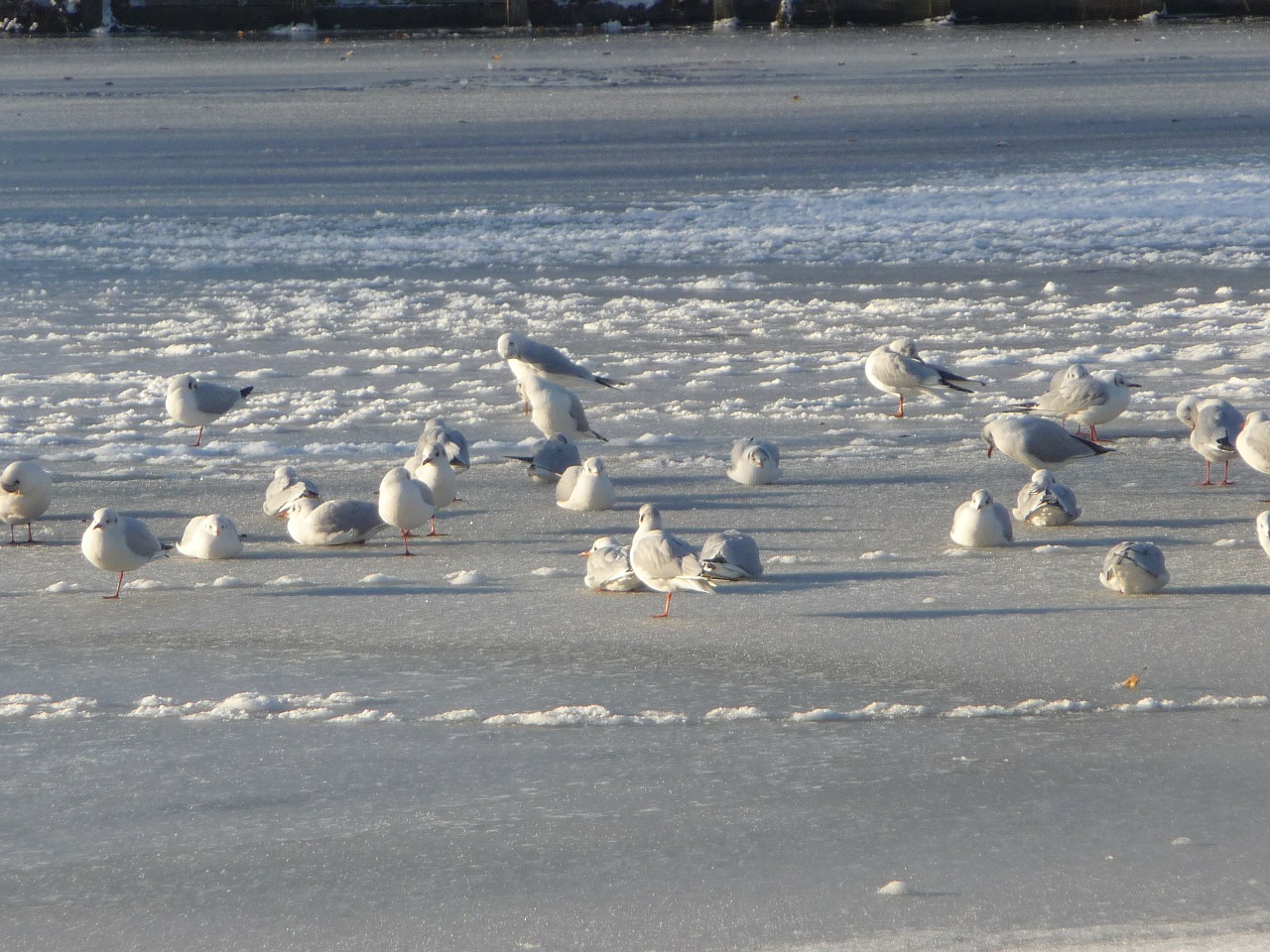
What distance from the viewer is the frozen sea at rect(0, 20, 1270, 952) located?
2.62 metres

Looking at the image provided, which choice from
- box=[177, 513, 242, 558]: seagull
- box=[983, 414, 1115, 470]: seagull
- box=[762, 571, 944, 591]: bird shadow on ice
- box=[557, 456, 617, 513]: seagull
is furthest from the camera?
box=[983, 414, 1115, 470]: seagull

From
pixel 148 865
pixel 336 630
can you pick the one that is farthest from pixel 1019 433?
pixel 148 865

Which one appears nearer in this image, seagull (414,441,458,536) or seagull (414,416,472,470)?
seagull (414,441,458,536)

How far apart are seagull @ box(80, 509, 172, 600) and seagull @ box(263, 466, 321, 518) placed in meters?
0.64

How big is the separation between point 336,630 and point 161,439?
2.31 metres

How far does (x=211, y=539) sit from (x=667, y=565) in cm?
138

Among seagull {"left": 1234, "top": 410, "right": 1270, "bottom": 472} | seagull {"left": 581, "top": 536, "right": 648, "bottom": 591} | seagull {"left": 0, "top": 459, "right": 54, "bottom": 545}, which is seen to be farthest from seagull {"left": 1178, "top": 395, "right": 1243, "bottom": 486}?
seagull {"left": 0, "top": 459, "right": 54, "bottom": 545}

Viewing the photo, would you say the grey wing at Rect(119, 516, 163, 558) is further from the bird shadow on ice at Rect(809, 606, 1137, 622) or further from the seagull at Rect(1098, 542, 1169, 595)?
the seagull at Rect(1098, 542, 1169, 595)

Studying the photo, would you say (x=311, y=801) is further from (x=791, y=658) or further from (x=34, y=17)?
(x=34, y=17)

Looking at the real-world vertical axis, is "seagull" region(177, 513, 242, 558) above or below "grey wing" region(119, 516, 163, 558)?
below

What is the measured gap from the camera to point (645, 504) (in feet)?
15.2

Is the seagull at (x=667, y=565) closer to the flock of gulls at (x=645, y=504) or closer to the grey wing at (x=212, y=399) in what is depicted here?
the flock of gulls at (x=645, y=504)

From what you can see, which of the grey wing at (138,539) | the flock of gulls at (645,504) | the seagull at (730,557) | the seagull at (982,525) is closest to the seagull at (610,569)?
the flock of gulls at (645,504)

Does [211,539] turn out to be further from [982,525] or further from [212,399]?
[982,525]
